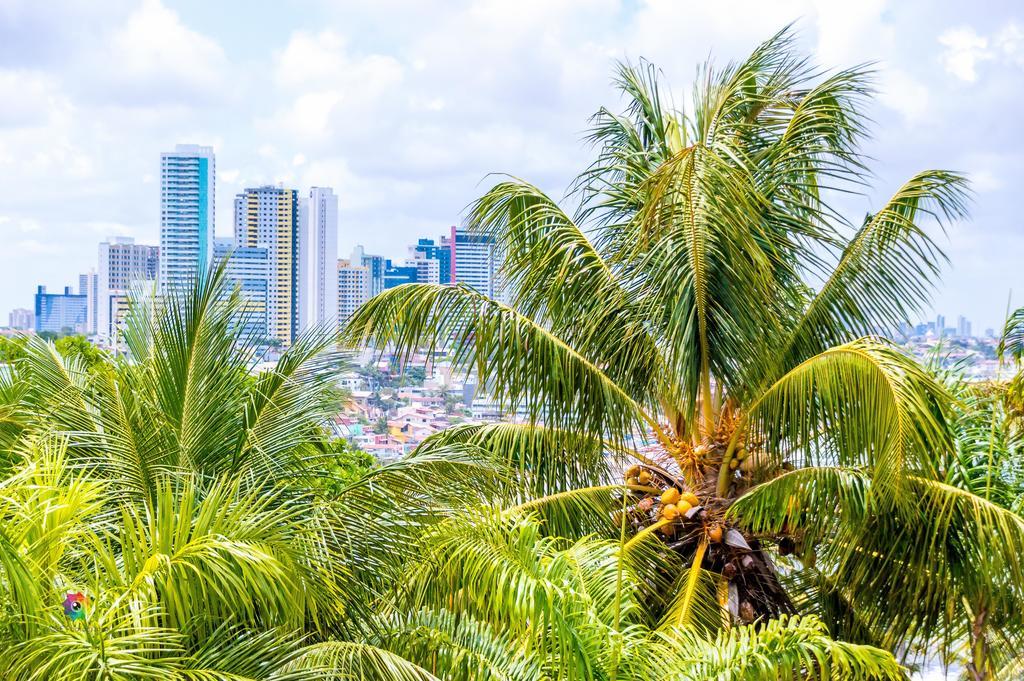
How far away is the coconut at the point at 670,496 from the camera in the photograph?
6851mm

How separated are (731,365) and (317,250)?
599 inches

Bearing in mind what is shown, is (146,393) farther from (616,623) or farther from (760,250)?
(760,250)

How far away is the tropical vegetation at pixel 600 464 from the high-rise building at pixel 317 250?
473 inches

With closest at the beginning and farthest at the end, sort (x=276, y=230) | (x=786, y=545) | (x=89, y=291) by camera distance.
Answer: (x=786, y=545)
(x=276, y=230)
(x=89, y=291)

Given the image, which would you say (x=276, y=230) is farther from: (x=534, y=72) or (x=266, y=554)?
(x=266, y=554)

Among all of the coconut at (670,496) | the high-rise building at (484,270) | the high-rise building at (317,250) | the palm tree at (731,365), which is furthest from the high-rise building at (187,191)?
the coconut at (670,496)

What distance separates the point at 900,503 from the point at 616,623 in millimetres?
2349

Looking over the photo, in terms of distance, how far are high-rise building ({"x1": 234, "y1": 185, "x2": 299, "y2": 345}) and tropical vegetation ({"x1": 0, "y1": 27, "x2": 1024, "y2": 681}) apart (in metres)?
11.3

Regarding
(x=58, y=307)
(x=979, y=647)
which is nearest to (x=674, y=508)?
(x=979, y=647)

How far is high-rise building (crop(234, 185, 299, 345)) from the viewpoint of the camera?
18797 millimetres

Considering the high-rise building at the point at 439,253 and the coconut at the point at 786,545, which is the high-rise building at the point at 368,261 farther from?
the coconut at the point at 786,545

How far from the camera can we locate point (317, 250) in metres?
20.9

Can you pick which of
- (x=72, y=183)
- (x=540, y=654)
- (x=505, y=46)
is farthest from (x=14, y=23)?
(x=72, y=183)

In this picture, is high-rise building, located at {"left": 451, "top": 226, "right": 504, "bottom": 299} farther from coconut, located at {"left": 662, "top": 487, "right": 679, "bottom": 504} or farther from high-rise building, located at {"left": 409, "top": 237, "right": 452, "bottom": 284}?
coconut, located at {"left": 662, "top": 487, "right": 679, "bottom": 504}
